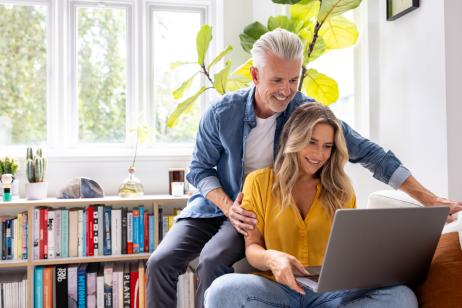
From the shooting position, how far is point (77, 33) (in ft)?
11.5

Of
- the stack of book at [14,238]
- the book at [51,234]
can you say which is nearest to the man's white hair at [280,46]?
the book at [51,234]

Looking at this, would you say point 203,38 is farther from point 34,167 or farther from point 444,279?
point 444,279

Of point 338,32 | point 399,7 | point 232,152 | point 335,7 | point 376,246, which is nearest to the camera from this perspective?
point 376,246

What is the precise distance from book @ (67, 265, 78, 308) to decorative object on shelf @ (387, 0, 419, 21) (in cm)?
233

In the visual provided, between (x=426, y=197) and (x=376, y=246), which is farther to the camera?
(x=426, y=197)

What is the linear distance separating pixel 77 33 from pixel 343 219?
295 cm

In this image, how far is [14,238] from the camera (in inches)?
116

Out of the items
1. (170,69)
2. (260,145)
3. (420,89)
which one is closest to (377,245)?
(260,145)

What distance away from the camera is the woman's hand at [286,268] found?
4.04 ft

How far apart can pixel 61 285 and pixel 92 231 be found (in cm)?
37

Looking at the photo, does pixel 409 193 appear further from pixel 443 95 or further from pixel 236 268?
pixel 236 268

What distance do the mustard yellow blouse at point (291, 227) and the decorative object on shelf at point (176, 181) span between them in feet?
5.22

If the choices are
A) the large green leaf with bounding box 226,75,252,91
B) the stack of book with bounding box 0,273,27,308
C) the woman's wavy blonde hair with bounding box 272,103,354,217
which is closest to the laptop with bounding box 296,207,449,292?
the woman's wavy blonde hair with bounding box 272,103,354,217

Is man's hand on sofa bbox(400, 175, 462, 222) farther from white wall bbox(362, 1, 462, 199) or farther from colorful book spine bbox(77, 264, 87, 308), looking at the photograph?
colorful book spine bbox(77, 264, 87, 308)
